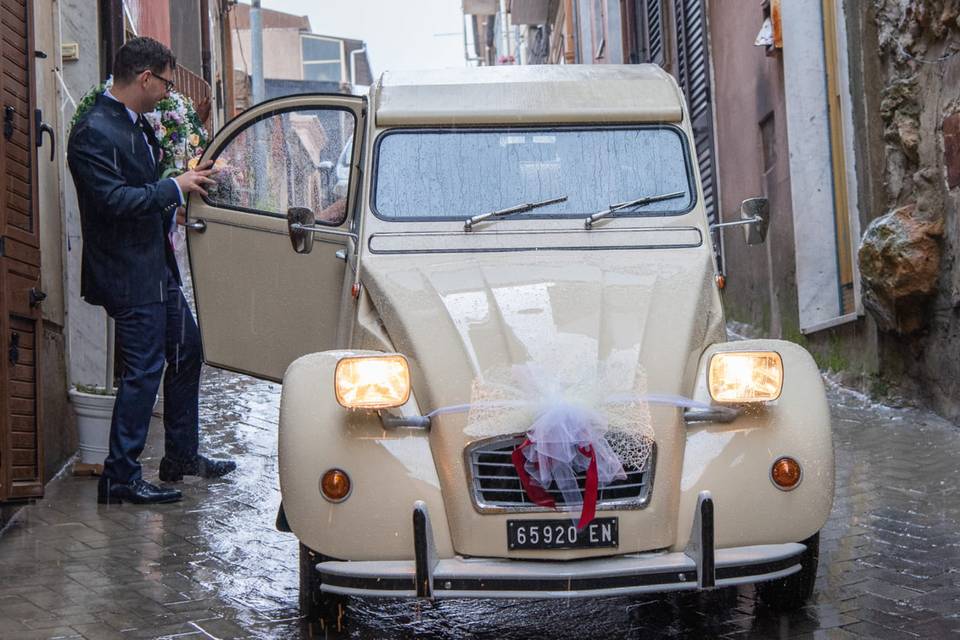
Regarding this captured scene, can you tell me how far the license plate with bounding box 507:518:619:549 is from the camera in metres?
3.98

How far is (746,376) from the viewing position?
421cm

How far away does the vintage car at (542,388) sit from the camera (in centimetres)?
399

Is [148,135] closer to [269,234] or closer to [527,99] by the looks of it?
[269,234]

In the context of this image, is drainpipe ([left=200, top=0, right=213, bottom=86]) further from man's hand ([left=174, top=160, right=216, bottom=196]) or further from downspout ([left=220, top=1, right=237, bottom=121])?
man's hand ([left=174, top=160, right=216, bottom=196])

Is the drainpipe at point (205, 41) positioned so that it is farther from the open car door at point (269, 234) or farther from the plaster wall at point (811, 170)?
the open car door at point (269, 234)

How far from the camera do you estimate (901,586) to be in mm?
4758

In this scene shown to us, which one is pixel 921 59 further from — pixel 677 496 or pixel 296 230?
pixel 677 496

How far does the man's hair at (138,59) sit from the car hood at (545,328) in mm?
2031

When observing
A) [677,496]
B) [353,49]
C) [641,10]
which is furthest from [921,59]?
[353,49]

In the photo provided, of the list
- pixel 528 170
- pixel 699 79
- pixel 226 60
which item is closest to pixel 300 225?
pixel 528 170

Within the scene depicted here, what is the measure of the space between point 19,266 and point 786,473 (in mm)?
3926

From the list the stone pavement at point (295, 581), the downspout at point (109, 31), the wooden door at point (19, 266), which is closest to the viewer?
the stone pavement at point (295, 581)

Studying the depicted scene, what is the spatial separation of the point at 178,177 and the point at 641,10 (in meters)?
14.7

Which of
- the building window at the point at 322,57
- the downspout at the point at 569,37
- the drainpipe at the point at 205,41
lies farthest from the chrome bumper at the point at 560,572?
the building window at the point at 322,57
